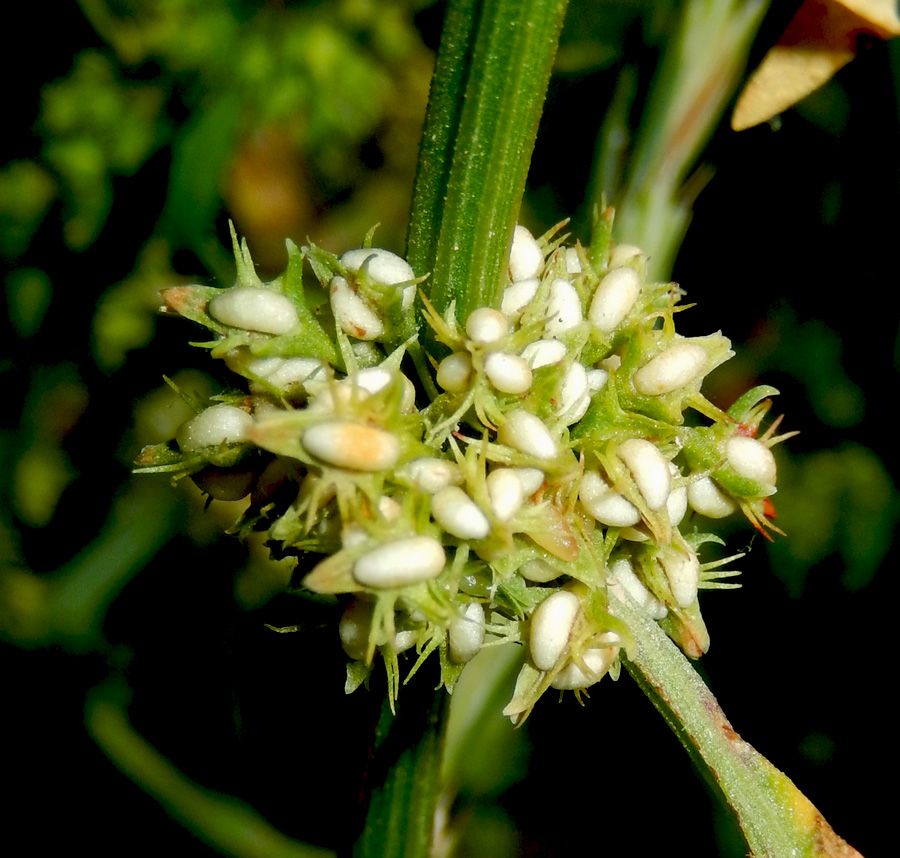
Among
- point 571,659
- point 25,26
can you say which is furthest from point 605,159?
point 25,26

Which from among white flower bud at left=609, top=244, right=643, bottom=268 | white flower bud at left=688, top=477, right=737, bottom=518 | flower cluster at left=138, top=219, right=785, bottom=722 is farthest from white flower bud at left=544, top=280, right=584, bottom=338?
white flower bud at left=688, top=477, right=737, bottom=518

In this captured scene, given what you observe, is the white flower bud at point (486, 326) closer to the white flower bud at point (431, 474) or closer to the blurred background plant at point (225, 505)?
the white flower bud at point (431, 474)

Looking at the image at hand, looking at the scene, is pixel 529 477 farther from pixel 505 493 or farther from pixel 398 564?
pixel 398 564

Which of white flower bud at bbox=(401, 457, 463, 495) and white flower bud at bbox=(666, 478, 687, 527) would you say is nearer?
white flower bud at bbox=(401, 457, 463, 495)

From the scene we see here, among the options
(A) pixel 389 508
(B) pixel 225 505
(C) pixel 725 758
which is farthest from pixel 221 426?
(B) pixel 225 505

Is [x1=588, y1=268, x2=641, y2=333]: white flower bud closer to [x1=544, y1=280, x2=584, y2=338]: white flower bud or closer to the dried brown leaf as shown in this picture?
[x1=544, y1=280, x2=584, y2=338]: white flower bud

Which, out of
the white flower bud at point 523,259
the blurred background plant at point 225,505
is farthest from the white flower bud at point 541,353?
the blurred background plant at point 225,505
